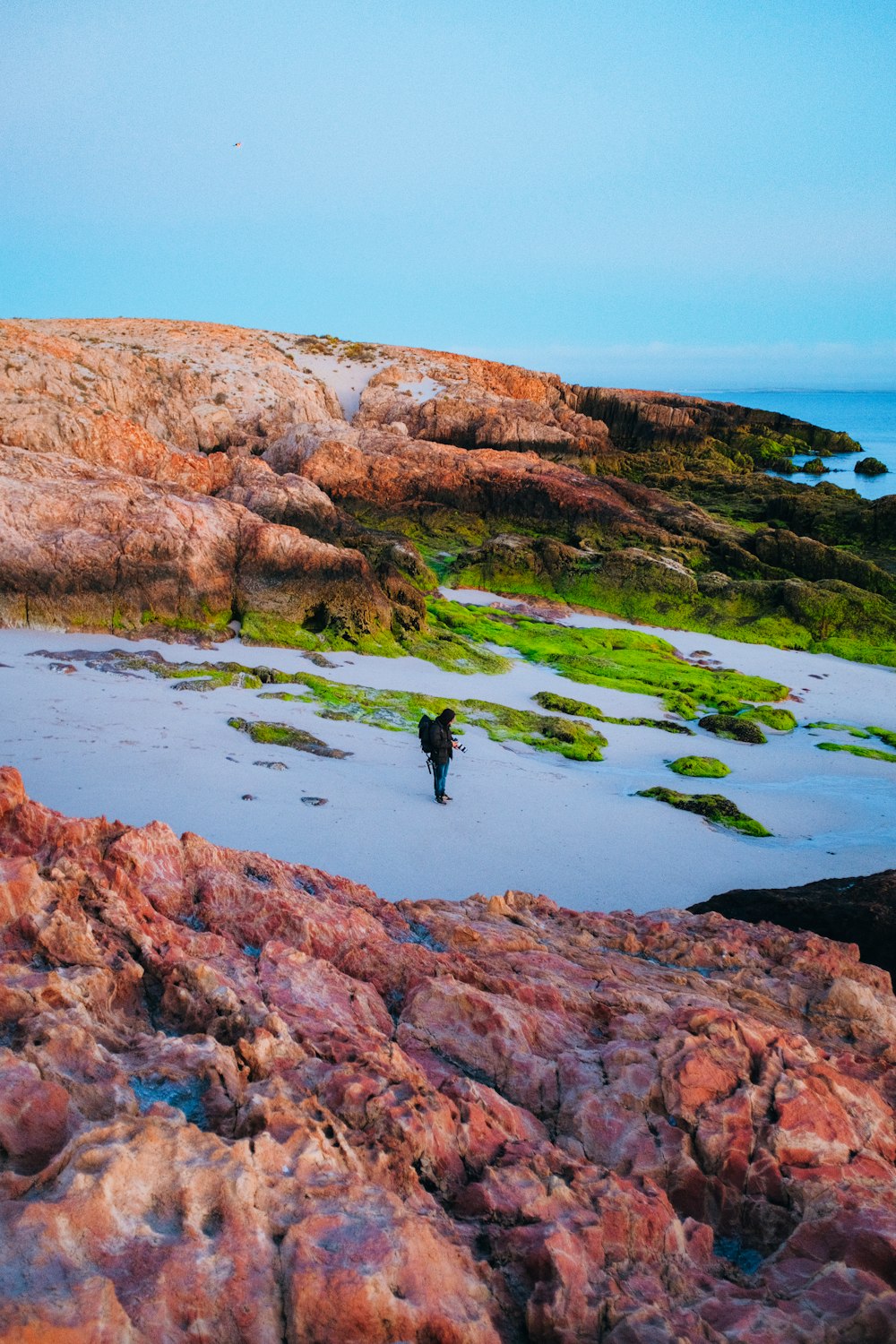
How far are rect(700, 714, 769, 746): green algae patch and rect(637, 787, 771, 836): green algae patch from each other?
387 centimetres

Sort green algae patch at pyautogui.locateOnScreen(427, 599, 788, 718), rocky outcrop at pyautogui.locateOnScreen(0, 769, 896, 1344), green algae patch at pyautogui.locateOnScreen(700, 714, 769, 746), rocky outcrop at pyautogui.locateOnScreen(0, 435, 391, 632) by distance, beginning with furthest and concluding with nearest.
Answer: green algae patch at pyautogui.locateOnScreen(427, 599, 788, 718)
rocky outcrop at pyautogui.locateOnScreen(0, 435, 391, 632)
green algae patch at pyautogui.locateOnScreen(700, 714, 769, 746)
rocky outcrop at pyautogui.locateOnScreen(0, 769, 896, 1344)

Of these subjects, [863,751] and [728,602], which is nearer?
[863,751]

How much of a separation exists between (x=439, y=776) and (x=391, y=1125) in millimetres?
7097

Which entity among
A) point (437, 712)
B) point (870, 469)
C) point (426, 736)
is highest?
point (870, 469)

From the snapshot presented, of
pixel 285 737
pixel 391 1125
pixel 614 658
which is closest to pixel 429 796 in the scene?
pixel 285 737

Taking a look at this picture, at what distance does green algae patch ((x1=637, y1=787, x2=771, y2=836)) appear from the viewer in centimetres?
1111

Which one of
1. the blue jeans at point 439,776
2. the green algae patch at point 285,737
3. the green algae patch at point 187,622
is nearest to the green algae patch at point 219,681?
the green algae patch at point 285,737

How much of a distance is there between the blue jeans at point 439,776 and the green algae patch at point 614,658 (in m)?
8.11

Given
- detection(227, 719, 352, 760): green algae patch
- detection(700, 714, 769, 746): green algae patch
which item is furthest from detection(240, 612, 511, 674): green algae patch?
detection(227, 719, 352, 760): green algae patch

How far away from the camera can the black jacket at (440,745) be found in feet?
33.9

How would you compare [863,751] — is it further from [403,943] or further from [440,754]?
[403,943]

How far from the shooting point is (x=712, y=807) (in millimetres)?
11469

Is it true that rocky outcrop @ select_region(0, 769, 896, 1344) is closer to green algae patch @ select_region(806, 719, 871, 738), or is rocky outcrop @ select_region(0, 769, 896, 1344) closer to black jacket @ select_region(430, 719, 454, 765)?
black jacket @ select_region(430, 719, 454, 765)

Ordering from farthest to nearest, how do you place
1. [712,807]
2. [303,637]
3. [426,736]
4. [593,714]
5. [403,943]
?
1. [303,637]
2. [593,714]
3. [712,807]
4. [426,736]
5. [403,943]
